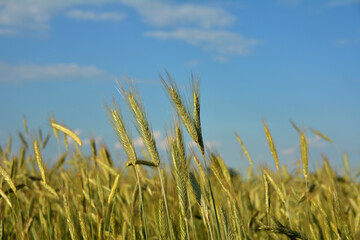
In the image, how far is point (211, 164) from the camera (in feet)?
6.59

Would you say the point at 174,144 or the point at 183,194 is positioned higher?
the point at 174,144

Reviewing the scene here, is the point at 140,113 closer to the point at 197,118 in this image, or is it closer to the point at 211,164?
the point at 197,118

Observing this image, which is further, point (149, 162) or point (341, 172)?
point (341, 172)

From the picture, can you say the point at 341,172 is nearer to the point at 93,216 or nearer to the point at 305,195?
the point at 305,195

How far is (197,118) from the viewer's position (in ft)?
5.85

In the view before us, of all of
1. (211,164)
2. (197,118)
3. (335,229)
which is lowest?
(335,229)

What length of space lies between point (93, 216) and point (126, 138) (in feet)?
2.57

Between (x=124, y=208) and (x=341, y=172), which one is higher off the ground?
(x=341, y=172)

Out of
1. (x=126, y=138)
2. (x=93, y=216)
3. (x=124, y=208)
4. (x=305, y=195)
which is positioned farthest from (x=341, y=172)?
(x=126, y=138)

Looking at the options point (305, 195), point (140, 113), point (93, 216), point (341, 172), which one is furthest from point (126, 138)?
point (341, 172)

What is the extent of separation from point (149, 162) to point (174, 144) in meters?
0.14

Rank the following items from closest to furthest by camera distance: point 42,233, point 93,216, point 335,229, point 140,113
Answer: point 140,113 < point 335,229 < point 93,216 < point 42,233

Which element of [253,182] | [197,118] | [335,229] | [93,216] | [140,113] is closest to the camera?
[197,118]

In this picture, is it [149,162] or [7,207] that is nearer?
[149,162]
